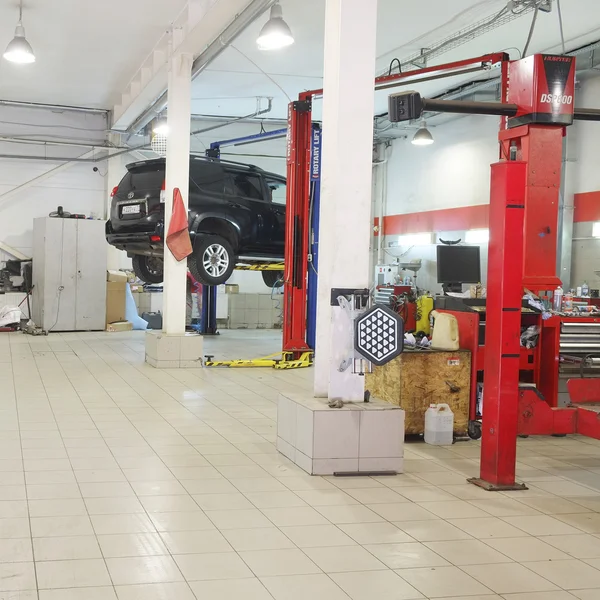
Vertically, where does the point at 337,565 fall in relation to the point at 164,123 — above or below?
below

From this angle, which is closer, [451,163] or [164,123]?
[164,123]

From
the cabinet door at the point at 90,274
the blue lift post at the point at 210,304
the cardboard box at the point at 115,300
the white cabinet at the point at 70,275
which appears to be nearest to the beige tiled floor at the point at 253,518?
the blue lift post at the point at 210,304

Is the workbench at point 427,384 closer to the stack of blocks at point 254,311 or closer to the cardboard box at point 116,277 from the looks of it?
the cardboard box at point 116,277

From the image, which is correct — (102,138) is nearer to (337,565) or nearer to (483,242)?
(483,242)

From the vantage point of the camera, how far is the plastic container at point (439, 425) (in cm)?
548

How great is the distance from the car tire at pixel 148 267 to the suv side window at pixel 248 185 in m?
2.09

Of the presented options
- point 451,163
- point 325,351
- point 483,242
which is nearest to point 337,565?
point 325,351

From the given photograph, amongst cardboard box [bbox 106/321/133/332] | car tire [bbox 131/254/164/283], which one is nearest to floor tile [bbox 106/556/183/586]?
car tire [bbox 131/254/164/283]

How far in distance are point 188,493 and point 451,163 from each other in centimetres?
1062

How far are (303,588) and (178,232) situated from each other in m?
6.51

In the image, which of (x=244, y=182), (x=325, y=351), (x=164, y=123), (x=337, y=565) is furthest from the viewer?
(x=164, y=123)

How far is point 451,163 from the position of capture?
1358cm

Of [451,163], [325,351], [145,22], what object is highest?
[145,22]

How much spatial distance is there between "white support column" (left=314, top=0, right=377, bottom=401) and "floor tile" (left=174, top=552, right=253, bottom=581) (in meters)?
1.74
